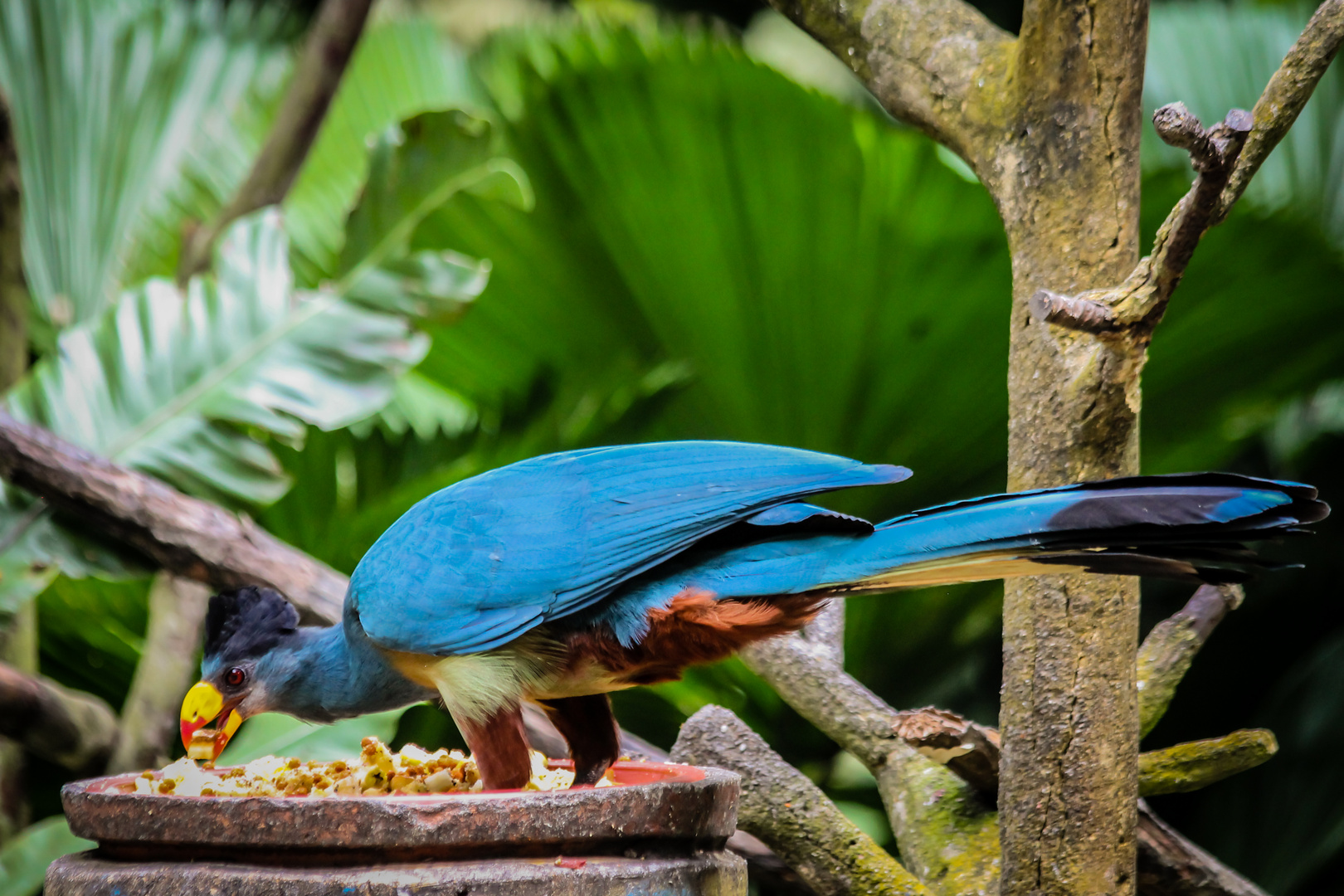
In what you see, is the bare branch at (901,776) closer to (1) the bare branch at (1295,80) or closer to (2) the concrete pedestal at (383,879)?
(2) the concrete pedestal at (383,879)

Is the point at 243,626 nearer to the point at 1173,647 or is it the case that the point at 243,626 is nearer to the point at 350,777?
the point at 350,777

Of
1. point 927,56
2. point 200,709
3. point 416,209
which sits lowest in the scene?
point 200,709

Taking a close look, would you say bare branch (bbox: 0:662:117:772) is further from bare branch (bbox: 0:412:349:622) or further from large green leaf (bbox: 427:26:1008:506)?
large green leaf (bbox: 427:26:1008:506)

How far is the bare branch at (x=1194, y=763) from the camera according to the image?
166 centimetres

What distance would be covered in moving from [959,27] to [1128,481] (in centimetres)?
83

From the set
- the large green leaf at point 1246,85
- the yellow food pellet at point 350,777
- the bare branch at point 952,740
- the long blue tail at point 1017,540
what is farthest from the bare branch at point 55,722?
the large green leaf at point 1246,85

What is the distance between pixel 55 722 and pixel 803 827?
5.19 feet

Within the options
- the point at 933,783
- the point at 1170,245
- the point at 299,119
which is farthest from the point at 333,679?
the point at 299,119

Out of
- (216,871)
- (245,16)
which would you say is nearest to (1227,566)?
(216,871)

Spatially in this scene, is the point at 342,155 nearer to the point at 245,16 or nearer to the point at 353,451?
the point at 245,16

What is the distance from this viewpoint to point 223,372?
8.91 ft

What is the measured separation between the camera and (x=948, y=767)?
178 cm

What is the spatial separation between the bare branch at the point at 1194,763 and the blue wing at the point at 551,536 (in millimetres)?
743

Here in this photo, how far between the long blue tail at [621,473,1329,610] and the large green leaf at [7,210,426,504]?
1456 millimetres
